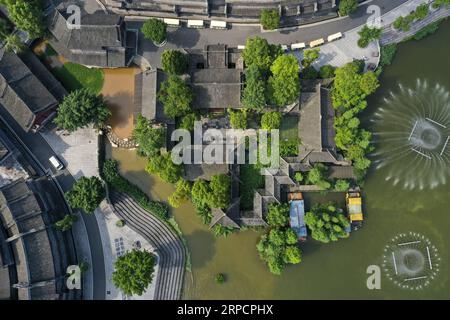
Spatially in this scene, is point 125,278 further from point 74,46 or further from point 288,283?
point 74,46

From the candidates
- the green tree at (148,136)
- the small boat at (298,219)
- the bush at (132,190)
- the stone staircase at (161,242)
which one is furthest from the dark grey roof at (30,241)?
the small boat at (298,219)

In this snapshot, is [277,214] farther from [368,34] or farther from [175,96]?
[368,34]

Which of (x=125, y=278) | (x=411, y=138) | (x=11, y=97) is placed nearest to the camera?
(x=125, y=278)

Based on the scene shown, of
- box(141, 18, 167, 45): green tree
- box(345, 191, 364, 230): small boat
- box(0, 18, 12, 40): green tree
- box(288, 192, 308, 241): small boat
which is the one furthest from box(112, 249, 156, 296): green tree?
box(0, 18, 12, 40): green tree

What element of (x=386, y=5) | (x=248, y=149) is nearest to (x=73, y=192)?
(x=248, y=149)

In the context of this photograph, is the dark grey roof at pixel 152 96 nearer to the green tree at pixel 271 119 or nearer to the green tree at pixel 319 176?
the green tree at pixel 271 119

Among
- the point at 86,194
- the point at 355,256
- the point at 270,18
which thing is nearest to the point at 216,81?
the point at 270,18
